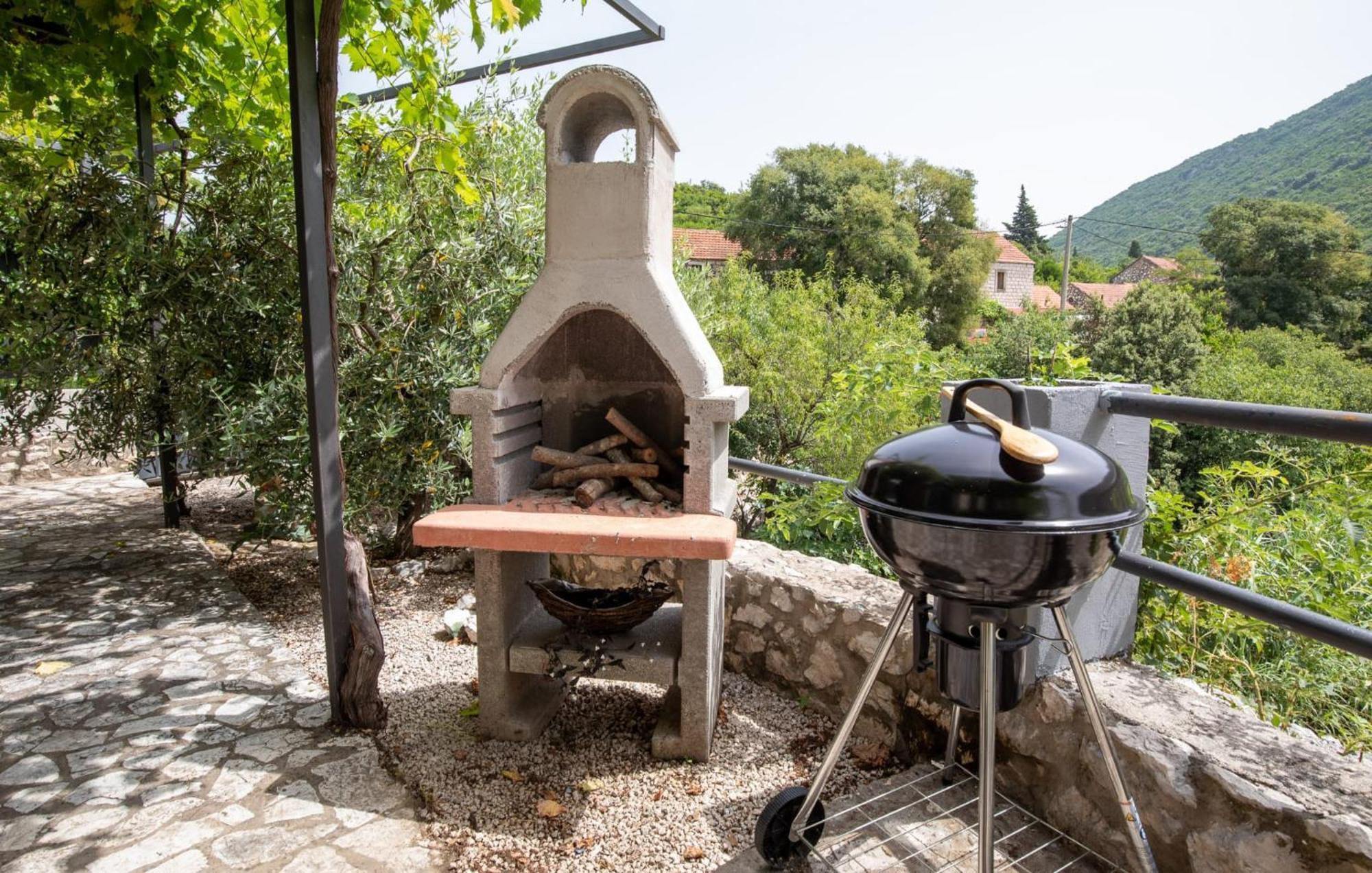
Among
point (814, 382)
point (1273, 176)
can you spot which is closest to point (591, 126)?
point (814, 382)

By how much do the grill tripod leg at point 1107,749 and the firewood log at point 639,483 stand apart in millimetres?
1643

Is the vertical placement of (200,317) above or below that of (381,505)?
above

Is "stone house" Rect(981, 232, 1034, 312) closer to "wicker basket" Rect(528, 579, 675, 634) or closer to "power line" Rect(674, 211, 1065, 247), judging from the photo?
"power line" Rect(674, 211, 1065, 247)

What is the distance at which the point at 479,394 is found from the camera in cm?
286

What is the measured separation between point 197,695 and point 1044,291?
61713 mm

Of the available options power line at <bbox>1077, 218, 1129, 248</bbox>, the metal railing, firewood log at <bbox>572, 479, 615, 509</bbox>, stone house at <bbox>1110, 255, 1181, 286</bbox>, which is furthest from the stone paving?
power line at <bbox>1077, 218, 1129, 248</bbox>

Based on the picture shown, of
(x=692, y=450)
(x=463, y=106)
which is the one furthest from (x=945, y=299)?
(x=692, y=450)

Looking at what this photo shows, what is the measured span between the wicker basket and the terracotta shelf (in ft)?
1.34

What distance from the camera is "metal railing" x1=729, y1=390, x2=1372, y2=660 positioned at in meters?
1.53

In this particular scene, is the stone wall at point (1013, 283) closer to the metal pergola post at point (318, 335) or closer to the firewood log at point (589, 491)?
the firewood log at point (589, 491)

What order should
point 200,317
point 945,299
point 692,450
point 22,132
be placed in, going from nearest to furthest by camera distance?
point 692,450, point 200,317, point 22,132, point 945,299

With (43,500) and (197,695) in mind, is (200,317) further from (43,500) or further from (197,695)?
(43,500)

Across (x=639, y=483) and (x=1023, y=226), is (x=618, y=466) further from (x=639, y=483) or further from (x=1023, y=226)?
(x=1023, y=226)

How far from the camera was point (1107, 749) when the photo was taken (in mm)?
1578
